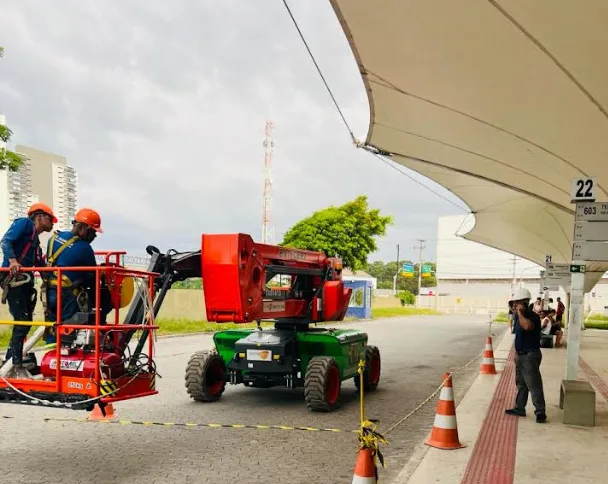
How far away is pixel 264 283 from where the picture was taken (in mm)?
7359

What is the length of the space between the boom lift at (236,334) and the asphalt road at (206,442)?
1.51 ft

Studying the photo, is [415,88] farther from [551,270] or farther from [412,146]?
[551,270]

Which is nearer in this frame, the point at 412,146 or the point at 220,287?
the point at 220,287

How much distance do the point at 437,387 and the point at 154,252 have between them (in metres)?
6.63

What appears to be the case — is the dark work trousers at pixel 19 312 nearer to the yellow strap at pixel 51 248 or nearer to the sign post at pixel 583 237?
the yellow strap at pixel 51 248

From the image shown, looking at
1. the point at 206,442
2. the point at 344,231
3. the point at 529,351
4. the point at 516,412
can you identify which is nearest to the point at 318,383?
the point at 206,442

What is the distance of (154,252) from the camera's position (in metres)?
6.39

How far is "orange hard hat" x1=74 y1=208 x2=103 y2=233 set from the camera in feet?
17.7

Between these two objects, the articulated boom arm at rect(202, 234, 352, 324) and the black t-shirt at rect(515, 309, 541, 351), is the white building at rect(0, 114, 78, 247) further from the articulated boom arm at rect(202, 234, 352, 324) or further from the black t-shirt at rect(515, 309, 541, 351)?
the black t-shirt at rect(515, 309, 541, 351)

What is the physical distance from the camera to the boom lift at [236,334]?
4.99m

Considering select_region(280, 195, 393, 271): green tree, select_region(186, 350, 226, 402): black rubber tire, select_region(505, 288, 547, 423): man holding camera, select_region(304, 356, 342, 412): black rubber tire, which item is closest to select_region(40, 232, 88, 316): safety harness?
select_region(186, 350, 226, 402): black rubber tire

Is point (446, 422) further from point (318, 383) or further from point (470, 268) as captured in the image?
point (470, 268)

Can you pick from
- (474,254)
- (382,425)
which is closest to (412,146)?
(382,425)

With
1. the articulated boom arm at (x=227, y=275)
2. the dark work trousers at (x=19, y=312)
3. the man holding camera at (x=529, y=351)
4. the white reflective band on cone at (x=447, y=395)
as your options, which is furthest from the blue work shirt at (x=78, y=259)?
the man holding camera at (x=529, y=351)
